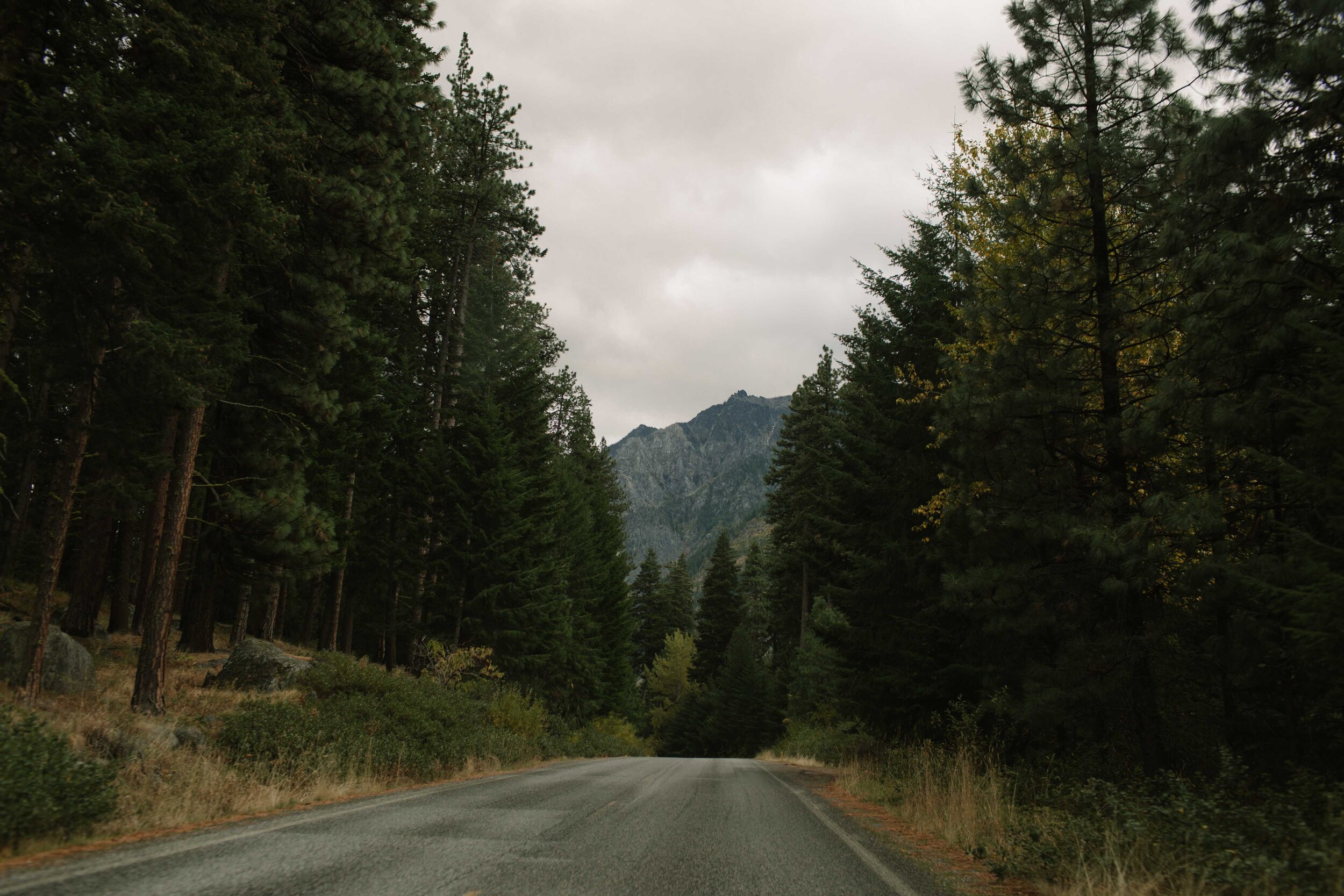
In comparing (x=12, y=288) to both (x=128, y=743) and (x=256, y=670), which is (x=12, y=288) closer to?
(x=128, y=743)

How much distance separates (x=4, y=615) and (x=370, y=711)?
1065 centimetres

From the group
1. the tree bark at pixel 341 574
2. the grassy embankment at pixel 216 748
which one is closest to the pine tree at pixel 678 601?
the tree bark at pixel 341 574

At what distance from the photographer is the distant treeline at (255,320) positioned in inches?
364

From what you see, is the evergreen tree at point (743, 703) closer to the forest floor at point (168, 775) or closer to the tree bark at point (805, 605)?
the tree bark at point (805, 605)

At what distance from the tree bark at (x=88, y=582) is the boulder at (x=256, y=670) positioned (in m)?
4.34

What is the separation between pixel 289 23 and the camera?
1276 cm

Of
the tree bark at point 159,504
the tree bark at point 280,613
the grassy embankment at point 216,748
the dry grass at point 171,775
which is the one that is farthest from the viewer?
the tree bark at point 280,613

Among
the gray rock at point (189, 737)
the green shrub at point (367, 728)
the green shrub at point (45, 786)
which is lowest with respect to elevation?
the green shrub at point (367, 728)

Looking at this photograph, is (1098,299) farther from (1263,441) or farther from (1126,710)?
(1126,710)

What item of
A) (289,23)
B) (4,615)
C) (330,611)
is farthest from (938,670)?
(330,611)

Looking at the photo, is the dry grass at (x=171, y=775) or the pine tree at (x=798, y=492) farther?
the pine tree at (x=798, y=492)

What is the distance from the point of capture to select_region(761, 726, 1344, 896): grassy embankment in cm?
430

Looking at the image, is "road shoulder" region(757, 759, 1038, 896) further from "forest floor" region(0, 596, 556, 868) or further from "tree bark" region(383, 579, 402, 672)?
"tree bark" region(383, 579, 402, 672)

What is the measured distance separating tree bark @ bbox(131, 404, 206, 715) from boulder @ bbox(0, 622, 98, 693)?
2.76 ft
